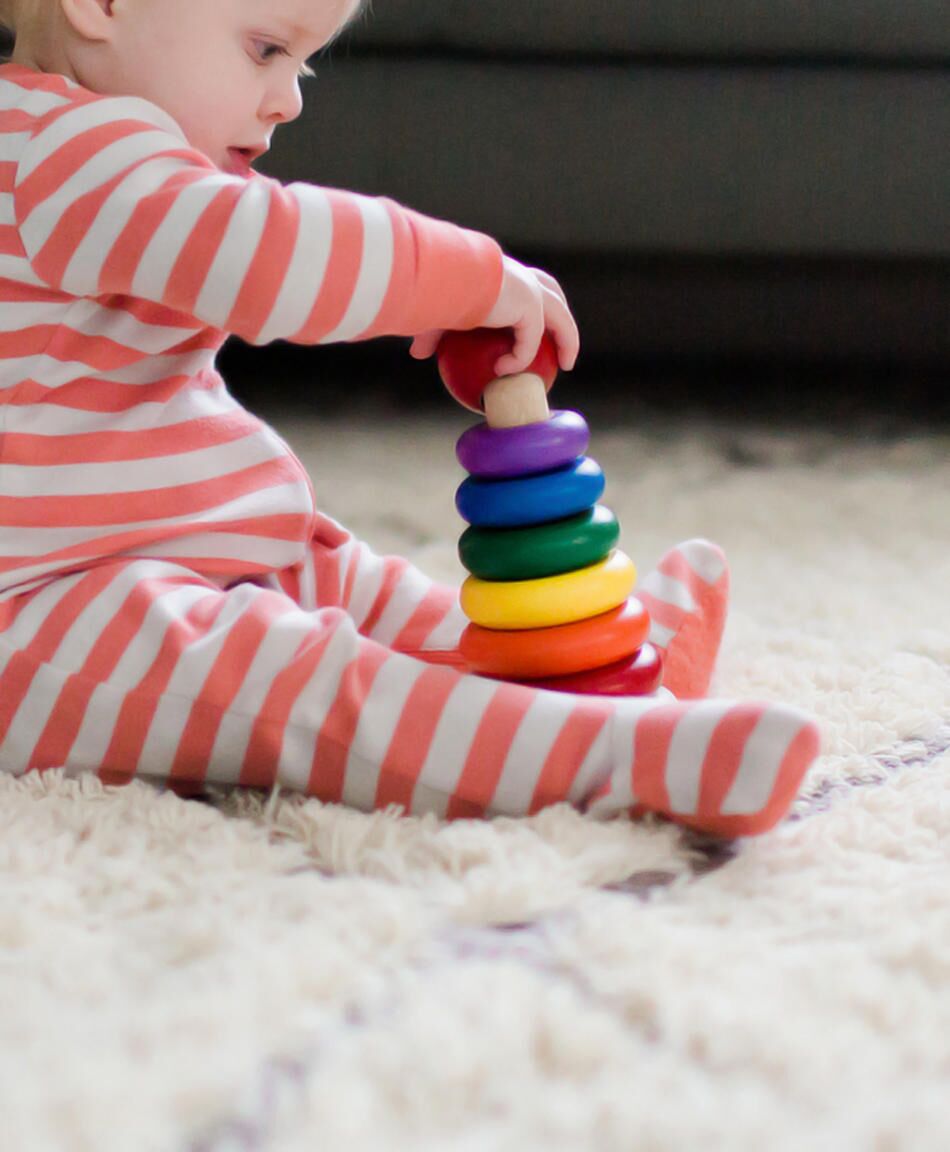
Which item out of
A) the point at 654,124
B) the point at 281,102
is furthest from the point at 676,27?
the point at 281,102

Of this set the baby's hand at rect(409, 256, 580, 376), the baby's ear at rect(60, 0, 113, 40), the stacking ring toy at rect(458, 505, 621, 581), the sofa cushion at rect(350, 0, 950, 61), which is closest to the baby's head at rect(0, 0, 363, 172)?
the baby's ear at rect(60, 0, 113, 40)

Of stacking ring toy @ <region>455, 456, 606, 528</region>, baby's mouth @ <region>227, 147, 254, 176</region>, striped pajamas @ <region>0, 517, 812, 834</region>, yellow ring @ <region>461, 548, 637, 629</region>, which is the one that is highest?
baby's mouth @ <region>227, 147, 254, 176</region>

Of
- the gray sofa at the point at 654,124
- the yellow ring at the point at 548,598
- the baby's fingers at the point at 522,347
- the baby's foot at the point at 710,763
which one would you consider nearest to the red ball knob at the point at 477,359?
the baby's fingers at the point at 522,347

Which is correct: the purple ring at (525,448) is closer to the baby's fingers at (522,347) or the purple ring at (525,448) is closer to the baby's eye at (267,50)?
the baby's fingers at (522,347)

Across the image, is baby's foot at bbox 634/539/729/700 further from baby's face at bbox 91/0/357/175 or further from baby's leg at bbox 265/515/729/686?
baby's face at bbox 91/0/357/175

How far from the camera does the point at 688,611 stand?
83 centimetres

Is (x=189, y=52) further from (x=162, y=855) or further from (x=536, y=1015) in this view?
(x=536, y=1015)

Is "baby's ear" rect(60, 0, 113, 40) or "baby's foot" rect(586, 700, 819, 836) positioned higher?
"baby's ear" rect(60, 0, 113, 40)

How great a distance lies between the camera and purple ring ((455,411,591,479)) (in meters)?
0.71

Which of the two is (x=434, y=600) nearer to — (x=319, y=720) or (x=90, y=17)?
(x=319, y=720)

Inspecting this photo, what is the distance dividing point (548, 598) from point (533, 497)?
53 mm

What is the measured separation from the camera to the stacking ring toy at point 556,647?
0.70m

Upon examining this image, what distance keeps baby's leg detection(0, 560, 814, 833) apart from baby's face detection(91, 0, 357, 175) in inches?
9.7

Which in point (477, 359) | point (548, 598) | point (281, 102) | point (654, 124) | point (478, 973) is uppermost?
point (654, 124)
